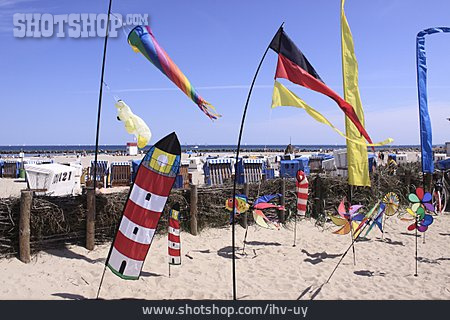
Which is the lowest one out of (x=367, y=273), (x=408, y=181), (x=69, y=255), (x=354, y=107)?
(x=367, y=273)

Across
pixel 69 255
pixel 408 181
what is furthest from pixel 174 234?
pixel 408 181

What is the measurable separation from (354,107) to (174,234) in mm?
3907

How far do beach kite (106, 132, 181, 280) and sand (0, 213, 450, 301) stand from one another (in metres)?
1.00

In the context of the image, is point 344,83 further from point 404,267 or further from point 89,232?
point 89,232

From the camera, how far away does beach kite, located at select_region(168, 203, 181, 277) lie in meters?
5.05

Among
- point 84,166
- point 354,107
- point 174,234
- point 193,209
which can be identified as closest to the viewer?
point 174,234

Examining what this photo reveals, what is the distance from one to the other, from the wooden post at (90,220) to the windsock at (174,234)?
182cm

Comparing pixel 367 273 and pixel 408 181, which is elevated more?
pixel 408 181

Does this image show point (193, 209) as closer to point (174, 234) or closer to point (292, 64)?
point (174, 234)

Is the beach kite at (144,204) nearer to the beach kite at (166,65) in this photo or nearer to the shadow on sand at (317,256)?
the beach kite at (166,65)

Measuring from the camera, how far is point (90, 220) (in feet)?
20.4

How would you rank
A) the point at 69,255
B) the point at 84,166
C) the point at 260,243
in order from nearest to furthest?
the point at 69,255 < the point at 260,243 < the point at 84,166

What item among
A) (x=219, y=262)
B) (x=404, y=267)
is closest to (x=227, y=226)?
(x=219, y=262)
